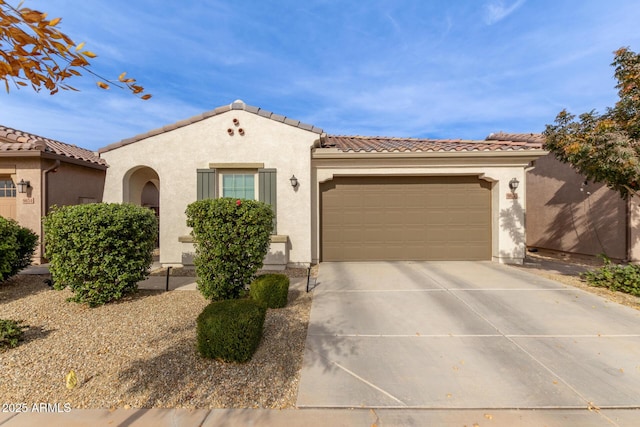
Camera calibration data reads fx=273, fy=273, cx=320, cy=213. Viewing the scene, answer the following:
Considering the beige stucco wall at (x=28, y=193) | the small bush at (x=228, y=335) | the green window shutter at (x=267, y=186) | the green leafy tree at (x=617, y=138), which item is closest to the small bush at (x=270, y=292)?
the small bush at (x=228, y=335)

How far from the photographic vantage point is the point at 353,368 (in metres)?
2.96

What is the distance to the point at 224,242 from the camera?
469cm

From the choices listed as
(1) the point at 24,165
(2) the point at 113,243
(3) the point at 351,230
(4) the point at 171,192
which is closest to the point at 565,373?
(3) the point at 351,230

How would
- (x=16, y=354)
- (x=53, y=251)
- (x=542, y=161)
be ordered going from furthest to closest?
(x=542, y=161), (x=53, y=251), (x=16, y=354)

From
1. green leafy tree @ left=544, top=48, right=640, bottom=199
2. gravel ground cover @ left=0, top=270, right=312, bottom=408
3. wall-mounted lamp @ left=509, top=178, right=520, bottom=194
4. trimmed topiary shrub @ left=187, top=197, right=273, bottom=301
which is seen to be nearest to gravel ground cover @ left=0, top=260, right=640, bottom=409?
gravel ground cover @ left=0, top=270, right=312, bottom=408

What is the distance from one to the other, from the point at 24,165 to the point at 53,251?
19.1 feet

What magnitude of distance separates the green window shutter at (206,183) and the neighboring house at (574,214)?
427 inches

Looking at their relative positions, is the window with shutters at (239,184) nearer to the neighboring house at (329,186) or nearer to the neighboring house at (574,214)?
the neighboring house at (329,186)

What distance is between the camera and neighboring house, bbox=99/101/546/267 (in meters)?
7.50

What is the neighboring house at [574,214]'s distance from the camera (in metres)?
8.60

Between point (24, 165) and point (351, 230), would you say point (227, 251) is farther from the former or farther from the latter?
point (24, 165)

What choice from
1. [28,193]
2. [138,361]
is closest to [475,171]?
[138,361]

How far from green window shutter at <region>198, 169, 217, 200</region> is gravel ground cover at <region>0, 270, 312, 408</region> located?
3.55 m

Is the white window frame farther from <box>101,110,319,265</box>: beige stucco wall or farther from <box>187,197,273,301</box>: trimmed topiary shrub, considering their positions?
<box>187,197,273,301</box>: trimmed topiary shrub
